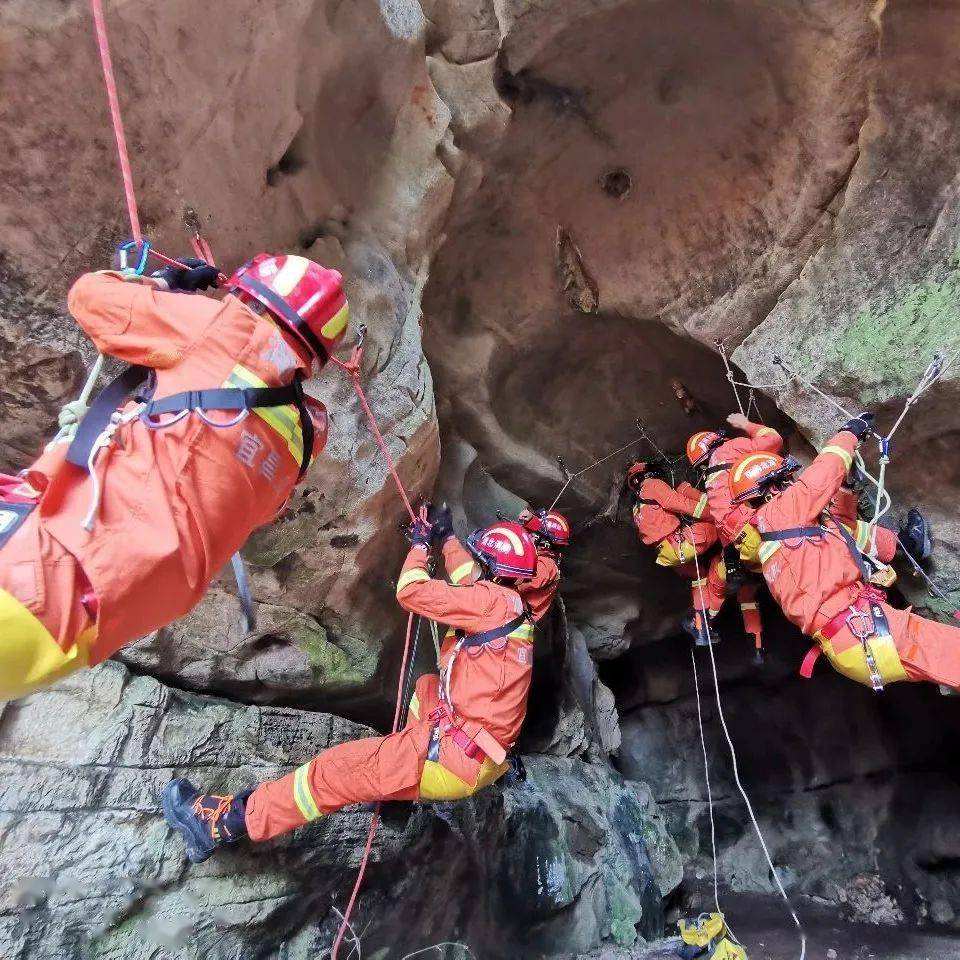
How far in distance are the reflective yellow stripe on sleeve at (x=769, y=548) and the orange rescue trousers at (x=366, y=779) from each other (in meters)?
2.07

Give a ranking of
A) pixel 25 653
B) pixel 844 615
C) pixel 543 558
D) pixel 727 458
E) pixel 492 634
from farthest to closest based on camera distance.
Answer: pixel 543 558 → pixel 727 458 → pixel 492 634 → pixel 844 615 → pixel 25 653

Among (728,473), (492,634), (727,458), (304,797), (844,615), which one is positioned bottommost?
(304,797)

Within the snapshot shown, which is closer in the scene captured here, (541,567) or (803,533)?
(803,533)

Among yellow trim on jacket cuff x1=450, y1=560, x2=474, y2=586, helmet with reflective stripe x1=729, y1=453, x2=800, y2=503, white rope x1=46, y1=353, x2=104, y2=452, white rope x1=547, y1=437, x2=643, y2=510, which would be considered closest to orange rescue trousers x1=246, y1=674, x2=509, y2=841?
yellow trim on jacket cuff x1=450, y1=560, x2=474, y2=586

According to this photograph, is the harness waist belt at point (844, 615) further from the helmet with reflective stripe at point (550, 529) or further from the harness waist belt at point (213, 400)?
the harness waist belt at point (213, 400)

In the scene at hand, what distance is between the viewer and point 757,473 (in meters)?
4.66

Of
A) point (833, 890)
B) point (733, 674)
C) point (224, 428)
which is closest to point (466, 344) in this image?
point (224, 428)

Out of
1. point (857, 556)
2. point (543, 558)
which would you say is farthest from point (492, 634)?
point (857, 556)

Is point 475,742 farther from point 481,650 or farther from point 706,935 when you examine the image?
point 706,935

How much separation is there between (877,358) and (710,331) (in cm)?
138

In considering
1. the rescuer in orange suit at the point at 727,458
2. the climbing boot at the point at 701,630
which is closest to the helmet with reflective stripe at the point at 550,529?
the rescuer in orange suit at the point at 727,458

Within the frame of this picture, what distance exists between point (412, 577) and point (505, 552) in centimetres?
78

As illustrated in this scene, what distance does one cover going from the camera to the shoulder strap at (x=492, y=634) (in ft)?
12.7

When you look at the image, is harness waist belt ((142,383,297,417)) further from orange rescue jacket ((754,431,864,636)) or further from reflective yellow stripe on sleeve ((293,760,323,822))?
orange rescue jacket ((754,431,864,636))
